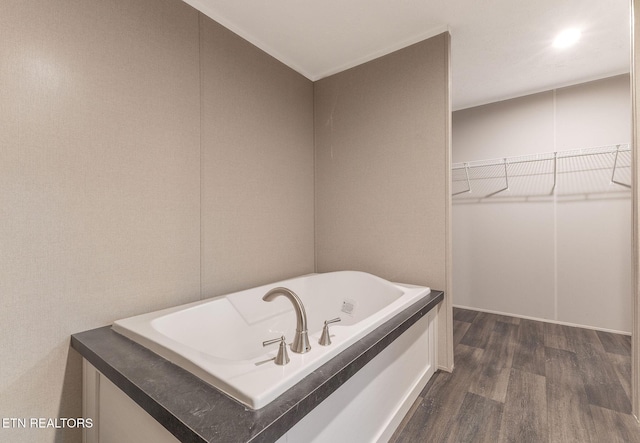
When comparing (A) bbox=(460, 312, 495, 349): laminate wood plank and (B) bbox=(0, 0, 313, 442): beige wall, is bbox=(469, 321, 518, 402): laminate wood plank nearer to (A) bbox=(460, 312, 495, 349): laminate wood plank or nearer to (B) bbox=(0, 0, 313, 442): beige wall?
(A) bbox=(460, 312, 495, 349): laminate wood plank

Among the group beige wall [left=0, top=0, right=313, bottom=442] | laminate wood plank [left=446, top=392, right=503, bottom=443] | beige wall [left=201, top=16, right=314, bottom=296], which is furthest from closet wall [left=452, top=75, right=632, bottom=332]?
beige wall [left=0, top=0, right=313, bottom=442]

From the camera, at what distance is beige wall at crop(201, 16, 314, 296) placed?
72.8 inches

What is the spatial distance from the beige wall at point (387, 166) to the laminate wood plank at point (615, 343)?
151 cm

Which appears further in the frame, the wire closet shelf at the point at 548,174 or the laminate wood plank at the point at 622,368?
the wire closet shelf at the point at 548,174

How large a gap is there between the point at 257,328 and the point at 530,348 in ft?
7.17

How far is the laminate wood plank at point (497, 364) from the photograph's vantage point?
177 cm

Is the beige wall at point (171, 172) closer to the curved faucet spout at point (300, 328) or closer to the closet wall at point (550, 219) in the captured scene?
the curved faucet spout at point (300, 328)

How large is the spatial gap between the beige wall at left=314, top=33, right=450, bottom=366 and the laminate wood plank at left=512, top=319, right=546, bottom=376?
27.6 inches

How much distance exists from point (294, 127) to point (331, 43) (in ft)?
2.30

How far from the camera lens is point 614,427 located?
1.44m
